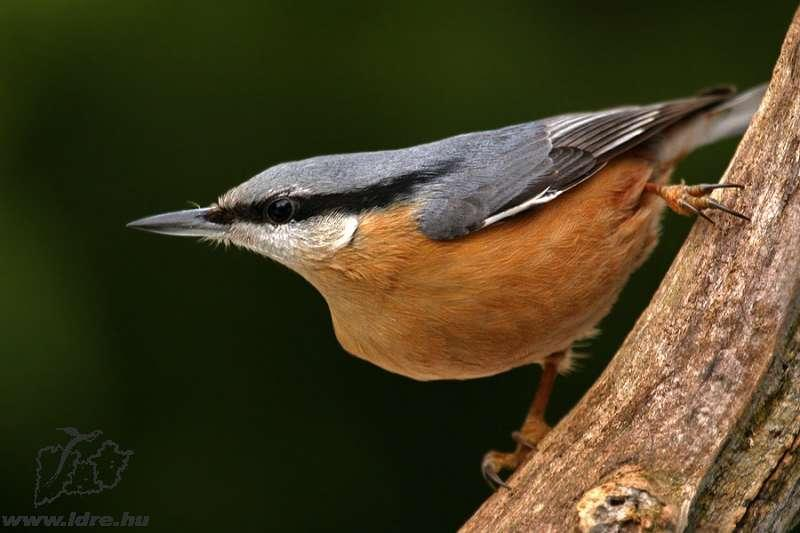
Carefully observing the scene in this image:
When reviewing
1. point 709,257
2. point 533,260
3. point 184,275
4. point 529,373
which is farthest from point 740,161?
point 184,275

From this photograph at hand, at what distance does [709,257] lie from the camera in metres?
3.21

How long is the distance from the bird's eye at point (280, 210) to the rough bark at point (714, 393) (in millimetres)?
1169

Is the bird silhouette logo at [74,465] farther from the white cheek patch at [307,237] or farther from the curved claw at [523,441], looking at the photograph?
the curved claw at [523,441]

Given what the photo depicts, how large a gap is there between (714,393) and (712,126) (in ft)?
5.35

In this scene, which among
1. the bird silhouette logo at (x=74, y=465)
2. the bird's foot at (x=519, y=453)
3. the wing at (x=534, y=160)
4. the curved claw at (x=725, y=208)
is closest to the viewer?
the curved claw at (x=725, y=208)

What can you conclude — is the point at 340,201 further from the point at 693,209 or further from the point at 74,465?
the point at 74,465

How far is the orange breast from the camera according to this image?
11.6 feet

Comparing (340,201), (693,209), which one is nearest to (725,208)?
(693,209)

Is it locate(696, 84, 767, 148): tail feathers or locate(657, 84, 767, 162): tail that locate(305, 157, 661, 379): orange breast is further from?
locate(696, 84, 767, 148): tail feathers

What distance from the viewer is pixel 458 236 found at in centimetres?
361

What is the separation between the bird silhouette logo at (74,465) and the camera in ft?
14.6

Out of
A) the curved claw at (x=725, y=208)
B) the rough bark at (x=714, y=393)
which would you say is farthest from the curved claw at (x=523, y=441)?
the curved claw at (x=725, y=208)

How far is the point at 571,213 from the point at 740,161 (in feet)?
2.20

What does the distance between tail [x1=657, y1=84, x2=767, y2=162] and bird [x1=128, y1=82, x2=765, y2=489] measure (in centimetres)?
23
